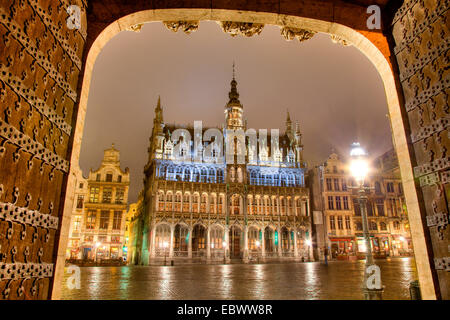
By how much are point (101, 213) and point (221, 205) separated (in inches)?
613

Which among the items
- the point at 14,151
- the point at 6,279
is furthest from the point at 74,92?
the point at 6,279

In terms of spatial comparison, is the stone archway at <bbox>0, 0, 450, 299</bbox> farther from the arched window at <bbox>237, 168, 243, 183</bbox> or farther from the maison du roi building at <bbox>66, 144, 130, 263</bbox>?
the maison du roi building at <bbox>66, 144, 130, 263</bbox>

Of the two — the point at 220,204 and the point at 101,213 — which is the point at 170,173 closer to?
the point at 220,204

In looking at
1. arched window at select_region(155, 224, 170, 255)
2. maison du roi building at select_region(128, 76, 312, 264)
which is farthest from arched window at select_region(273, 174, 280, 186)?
arched window at select_region(155, 224, 170, 255)

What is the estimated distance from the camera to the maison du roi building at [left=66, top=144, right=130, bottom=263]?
119 feet

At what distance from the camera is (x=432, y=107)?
363cm

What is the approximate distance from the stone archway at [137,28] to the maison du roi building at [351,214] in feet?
127

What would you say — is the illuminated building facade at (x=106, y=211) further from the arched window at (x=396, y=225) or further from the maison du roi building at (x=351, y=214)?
the arched window at (x=396, y=225)

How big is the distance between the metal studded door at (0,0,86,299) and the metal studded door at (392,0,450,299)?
14.4ft

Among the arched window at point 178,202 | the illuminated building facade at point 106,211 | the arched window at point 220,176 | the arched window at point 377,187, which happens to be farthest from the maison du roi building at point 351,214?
the illuminated building facade at point 106,211

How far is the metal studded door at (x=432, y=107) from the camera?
3.41 m

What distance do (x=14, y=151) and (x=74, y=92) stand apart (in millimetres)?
1290

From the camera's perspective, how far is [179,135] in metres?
41.6
